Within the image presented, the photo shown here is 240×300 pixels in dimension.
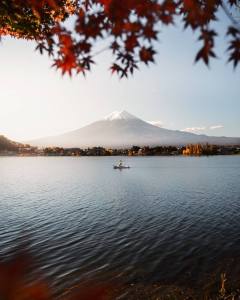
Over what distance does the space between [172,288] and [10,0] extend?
13.8 m

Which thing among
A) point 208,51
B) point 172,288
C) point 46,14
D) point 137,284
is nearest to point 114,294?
point 137,284

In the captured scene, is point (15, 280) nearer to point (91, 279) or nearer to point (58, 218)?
point (91, 279)

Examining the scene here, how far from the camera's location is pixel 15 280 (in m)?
3.17

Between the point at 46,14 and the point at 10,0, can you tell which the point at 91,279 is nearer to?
the point at 46,14

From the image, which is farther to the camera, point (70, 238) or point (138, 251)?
point (70, 238)

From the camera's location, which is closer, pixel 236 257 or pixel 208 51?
pixel 208 51

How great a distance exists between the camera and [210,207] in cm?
3778

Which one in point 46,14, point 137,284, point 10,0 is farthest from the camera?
point 137,284

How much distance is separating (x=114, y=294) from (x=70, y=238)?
10.8 meters

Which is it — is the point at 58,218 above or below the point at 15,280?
below

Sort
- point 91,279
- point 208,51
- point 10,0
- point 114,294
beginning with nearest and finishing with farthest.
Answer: point 208,51 < point 10,0 < point 114,294 < point 91,279

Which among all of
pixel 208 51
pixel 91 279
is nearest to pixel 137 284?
pixel 91 279

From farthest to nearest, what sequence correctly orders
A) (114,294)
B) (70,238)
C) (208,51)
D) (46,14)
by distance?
(70,238) < (114,294) < (46,14) < (208,51)

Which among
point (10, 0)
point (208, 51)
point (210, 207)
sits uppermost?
point (10, 0)
